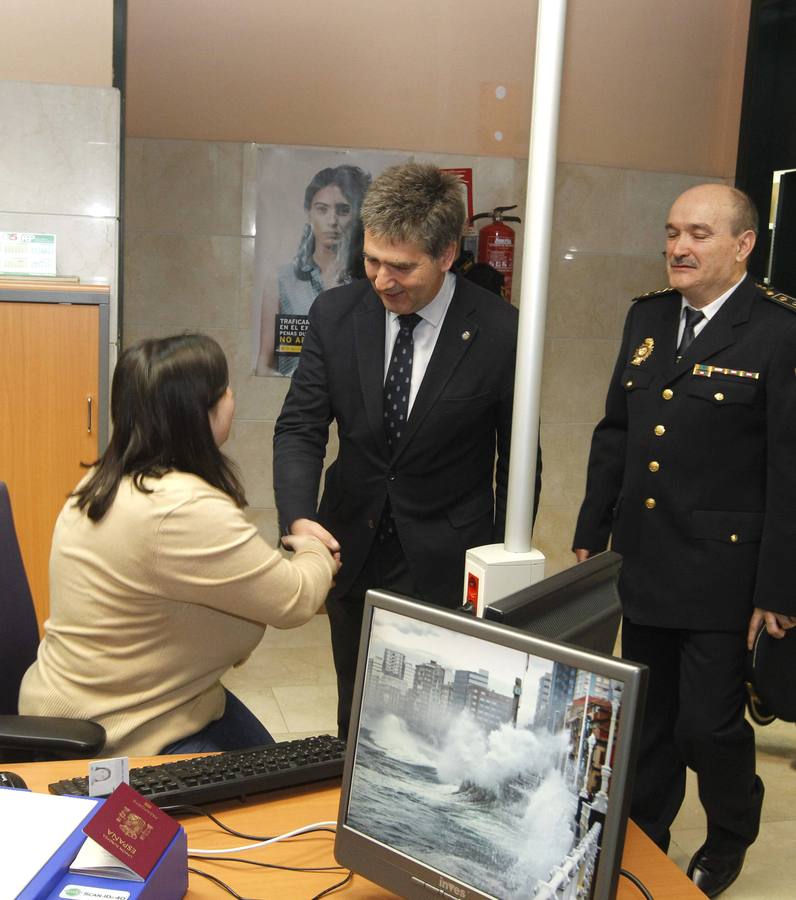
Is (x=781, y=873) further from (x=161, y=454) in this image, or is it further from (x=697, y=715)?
(x=161, y=454)

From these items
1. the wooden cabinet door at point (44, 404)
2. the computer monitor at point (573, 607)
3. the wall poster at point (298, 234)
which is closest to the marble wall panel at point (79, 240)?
the wooden cabinet door at point (44, 404)

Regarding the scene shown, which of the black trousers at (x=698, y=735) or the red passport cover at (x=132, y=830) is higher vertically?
the red passport cover at (x=132, y=830)

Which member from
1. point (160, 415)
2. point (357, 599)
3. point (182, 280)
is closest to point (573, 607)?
point (160, 415)

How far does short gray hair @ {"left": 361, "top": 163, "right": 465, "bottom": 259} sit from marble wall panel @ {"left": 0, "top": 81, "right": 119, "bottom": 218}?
1675 millimetres

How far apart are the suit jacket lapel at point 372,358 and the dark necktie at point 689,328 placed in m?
0.70

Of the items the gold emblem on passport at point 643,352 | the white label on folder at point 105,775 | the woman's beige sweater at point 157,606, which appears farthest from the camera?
the gold emblem on passport at point 643,352

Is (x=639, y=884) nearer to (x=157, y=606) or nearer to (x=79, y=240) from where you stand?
(x=157, y=606)

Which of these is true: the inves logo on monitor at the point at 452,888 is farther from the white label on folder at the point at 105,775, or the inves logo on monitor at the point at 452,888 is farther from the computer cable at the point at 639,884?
the white label on folder at the point at 105,775

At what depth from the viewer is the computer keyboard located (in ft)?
4.59

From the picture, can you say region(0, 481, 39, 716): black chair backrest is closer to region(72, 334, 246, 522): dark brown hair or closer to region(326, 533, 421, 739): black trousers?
region(72, 334, 246, 522): dark brown hair

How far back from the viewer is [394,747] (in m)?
1.12

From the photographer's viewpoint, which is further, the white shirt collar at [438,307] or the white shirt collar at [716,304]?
the white shirt collar at [716,304]

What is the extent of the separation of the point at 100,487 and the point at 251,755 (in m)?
0.49

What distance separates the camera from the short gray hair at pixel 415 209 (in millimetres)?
2062
